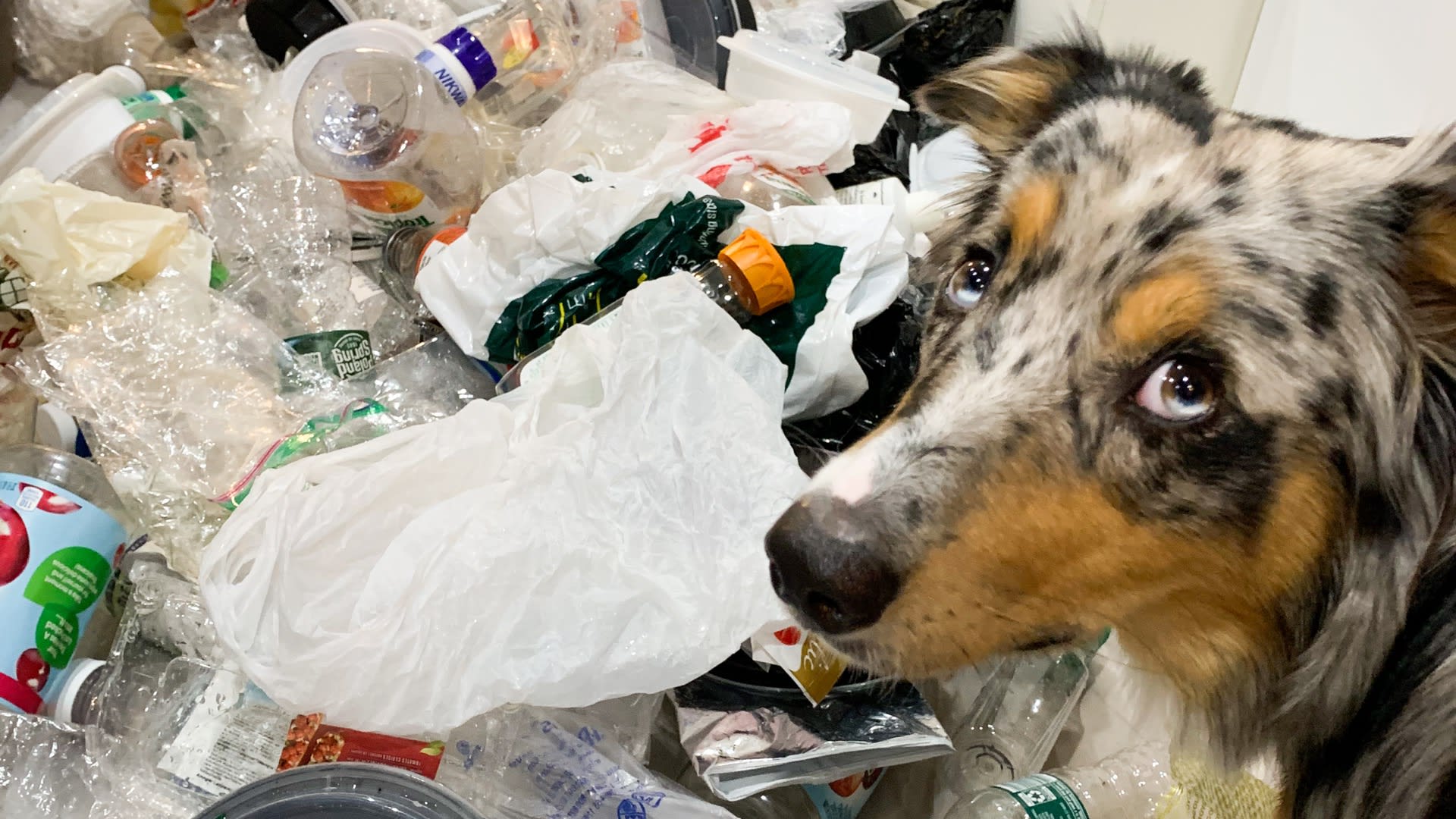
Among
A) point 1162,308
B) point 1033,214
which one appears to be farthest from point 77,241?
point 1162,308

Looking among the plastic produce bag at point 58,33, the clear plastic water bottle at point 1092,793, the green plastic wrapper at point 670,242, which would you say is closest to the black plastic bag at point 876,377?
the green plastic wrapper at point 670,242

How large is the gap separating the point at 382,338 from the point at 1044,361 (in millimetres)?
1421

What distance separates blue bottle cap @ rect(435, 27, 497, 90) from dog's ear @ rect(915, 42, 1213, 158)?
3.39 ft

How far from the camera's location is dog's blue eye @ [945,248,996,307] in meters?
1.07

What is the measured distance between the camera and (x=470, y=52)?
189 cm

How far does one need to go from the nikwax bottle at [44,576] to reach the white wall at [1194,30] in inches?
71.8

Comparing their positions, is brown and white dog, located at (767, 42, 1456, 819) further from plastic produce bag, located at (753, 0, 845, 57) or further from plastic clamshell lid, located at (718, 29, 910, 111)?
plastic produce bag, located at (753, 0, 845, 57)

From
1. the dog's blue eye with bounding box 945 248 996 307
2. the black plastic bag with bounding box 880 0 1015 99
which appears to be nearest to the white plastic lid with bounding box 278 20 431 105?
the black plastic bag with bounding box 880 0 1015 99

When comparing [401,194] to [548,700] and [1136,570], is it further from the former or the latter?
→ [1136,570]

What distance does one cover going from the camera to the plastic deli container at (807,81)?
1.95m

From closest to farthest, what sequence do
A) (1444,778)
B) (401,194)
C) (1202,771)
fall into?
(1444,778) < (1202,771) < (401,194)

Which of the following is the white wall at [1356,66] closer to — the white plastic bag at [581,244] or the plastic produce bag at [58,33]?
the white plastic bag at [581,244]

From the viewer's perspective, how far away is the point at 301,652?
113 centimetres

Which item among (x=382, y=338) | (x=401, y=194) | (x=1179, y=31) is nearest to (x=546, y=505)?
(x=382, y=338)
